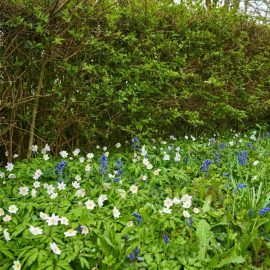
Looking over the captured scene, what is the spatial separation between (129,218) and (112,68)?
2.14m

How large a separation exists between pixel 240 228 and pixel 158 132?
2492 millimetres

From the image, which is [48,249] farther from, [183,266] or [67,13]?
[67,13]

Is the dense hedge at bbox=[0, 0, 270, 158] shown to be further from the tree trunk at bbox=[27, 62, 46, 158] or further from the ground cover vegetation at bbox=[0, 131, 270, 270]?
the ground cover vegetation at bbox=[0, 131, 270, 270]

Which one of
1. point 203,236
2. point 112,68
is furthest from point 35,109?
point 203,236

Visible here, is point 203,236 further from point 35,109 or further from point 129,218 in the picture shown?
point 35,109

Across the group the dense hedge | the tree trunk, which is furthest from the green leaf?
the tree trunk

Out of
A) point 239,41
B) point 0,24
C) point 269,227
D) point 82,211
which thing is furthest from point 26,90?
point 239,41

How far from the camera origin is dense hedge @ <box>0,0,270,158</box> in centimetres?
354

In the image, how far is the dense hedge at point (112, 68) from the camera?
3535 mm

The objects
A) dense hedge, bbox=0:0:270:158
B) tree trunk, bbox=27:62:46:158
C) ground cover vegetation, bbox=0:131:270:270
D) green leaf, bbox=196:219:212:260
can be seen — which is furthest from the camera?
tree trunk, bbox=27:62:46:158

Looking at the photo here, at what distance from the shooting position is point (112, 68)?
14.2ft

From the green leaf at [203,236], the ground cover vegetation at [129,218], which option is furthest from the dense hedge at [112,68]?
the green leaf at [203,236]

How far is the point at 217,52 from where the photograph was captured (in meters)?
5.60

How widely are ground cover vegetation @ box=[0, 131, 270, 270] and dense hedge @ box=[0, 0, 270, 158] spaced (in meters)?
0.55
